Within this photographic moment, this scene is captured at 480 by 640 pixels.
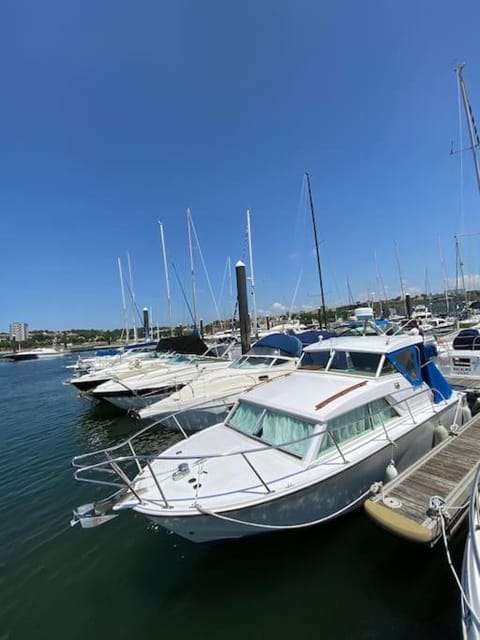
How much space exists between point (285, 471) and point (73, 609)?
336cm

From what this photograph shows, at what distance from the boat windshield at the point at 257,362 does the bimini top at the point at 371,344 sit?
4.23 metres

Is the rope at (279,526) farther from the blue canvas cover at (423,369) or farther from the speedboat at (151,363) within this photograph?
the speedboat at (151,363)

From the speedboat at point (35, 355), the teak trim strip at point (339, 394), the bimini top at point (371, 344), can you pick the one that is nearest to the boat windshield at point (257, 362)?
the bimini top at point (371, 344)

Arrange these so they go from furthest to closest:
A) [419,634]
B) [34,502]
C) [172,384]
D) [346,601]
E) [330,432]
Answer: [172,384] < [34,502] < [330,432] < [346,601] < [419,634]

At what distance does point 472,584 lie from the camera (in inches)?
119

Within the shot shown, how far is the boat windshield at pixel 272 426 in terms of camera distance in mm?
5161

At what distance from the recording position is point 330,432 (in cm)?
503

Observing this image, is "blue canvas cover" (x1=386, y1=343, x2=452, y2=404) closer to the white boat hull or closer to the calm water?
the white boat hull

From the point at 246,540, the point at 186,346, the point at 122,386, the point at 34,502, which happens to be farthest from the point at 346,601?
the point at 186,346

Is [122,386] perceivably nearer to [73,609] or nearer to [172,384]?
[172,384]

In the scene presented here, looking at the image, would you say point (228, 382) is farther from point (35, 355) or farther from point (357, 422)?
point (35, 355)

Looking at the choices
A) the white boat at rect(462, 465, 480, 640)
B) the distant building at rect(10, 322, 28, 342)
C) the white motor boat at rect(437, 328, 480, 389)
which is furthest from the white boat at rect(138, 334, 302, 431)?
the distant building at rect(10, 322, 28, 342)

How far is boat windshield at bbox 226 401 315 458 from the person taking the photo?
516cm

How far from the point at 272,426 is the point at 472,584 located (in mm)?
3181
